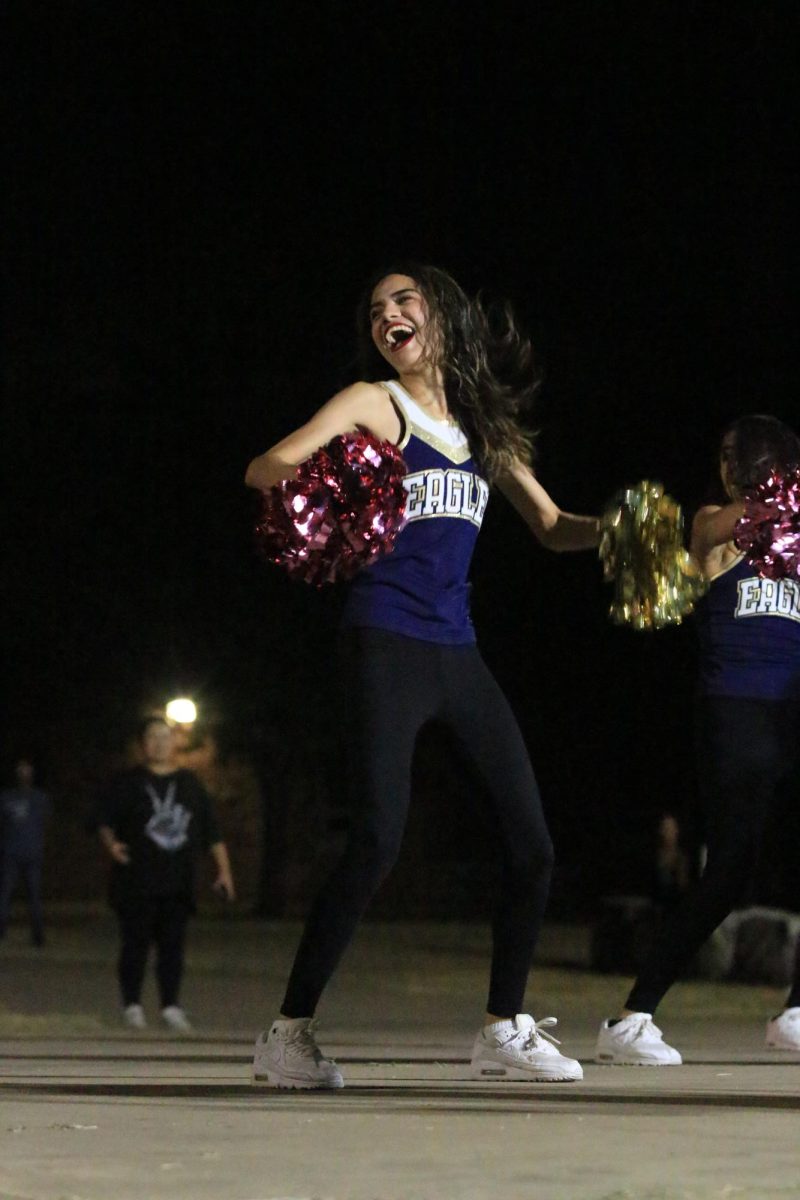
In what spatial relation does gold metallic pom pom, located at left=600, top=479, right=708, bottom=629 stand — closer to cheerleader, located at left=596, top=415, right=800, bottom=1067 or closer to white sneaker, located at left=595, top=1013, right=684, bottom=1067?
cheerleader, located at left=596, top=415, right=800, bottom=1067

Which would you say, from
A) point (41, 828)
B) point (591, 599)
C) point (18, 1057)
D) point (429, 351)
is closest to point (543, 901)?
point (429, 351)

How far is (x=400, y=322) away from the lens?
6.19 meters

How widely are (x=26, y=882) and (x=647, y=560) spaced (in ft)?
58.4

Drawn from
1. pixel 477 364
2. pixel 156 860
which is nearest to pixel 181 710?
pixel 156 860

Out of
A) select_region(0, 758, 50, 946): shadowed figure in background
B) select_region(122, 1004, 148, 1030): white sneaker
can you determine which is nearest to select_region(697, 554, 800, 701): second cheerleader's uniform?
select_region(122, 1004, 148, 1030): white sneaker

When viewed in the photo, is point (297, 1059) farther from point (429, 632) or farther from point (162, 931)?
point (162, 931)

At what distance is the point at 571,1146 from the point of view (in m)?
4.64

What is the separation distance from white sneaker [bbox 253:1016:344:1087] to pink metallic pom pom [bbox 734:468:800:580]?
6.61ft

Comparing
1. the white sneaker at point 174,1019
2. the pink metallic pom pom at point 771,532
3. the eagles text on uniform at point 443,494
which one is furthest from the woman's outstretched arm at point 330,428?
the white sneaker at point 174,1019

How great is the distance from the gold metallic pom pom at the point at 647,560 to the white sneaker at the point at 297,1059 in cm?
153

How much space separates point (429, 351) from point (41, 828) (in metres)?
18.1

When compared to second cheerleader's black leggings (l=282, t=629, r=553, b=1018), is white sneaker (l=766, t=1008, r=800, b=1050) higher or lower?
lower

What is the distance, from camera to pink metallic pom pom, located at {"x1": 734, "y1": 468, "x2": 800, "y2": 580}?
22.1ft

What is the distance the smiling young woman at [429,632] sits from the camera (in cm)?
581
